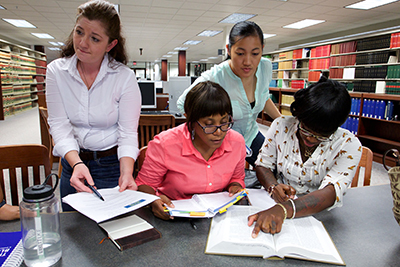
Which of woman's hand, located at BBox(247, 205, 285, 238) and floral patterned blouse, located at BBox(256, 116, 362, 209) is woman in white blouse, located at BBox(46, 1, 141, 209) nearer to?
woman's hand, located at BBox(247, 205, 285, 238)

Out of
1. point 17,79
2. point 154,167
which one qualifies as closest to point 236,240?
point 154,167

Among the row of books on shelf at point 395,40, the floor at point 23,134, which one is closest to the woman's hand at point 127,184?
the floor at point 23,134

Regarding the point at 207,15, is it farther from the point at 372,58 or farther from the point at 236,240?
the point at 236,240

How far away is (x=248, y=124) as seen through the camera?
1774mm

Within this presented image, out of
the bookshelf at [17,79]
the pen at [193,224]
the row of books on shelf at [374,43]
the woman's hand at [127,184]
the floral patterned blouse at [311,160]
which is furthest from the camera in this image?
the bookshelf at [17,79]

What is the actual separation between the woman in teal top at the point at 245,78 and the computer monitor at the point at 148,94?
8.34 feet

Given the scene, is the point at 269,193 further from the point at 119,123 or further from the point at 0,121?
the point at 0,121

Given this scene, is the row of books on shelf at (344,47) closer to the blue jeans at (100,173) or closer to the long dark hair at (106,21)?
the long dark hair at (106,21)

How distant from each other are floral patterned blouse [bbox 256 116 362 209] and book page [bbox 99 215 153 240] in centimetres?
69

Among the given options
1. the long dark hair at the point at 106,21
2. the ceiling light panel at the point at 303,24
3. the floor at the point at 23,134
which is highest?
the ceiling light panel at the point at 303,24

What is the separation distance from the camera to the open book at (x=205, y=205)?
0.88 meters

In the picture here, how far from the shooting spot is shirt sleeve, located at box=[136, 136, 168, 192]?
3.71 ft

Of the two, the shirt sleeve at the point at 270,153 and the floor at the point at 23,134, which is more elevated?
the shirt sleeve at the point at 270,153

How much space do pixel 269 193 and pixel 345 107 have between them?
1.49 feet
